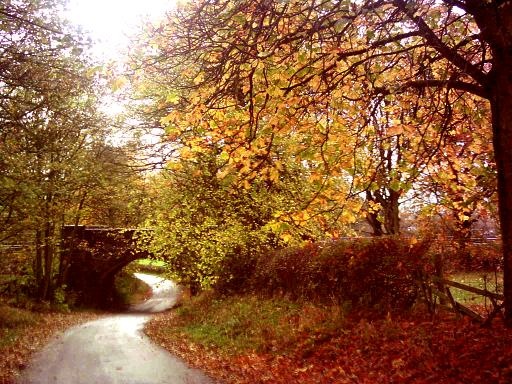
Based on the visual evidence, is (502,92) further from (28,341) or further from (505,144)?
(28,341)

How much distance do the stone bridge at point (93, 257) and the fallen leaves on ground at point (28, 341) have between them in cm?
534

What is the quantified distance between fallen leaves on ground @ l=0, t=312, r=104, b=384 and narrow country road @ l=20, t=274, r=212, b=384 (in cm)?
30

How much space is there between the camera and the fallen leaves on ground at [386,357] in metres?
7.62

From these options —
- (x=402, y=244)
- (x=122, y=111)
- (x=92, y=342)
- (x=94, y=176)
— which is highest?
(x=122, y=111)

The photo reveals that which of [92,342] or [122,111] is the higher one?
[122,111]

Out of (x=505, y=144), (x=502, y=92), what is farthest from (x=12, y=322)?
(x=502, y=92)

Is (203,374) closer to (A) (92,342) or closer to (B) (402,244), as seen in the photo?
(B) (402,244)

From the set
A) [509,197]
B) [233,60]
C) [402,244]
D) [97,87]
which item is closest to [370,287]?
[402,244]

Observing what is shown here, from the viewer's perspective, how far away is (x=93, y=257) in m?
33.4

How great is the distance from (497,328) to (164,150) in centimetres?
1366

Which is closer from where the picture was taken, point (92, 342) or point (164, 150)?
point (92, 342)

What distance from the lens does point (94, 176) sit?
2211 centimetres

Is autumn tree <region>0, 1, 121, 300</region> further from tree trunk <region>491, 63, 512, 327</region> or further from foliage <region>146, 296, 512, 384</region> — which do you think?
foliage <region>146, 296, 512, 384</region>

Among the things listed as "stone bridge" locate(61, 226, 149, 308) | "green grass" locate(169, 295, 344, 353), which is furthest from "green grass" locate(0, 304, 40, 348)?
"stone bridge" locate(61, 226, 149, 308)
